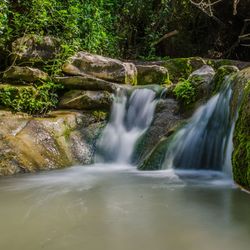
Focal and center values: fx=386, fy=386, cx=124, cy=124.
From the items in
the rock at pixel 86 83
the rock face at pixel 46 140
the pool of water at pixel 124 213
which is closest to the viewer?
the pool of water at pixel 124 213

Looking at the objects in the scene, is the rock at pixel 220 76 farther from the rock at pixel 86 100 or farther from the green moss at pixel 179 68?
the green moss at pixel 179 68

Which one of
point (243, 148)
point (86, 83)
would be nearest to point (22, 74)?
point (86, 83)

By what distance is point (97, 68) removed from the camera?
722 centimetres

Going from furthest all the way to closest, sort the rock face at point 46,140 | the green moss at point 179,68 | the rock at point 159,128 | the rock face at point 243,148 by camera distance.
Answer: the green moss at point 179,68 → the rock at point 159,128 → the rock face at point 46,140 → the rock face at point 243,148

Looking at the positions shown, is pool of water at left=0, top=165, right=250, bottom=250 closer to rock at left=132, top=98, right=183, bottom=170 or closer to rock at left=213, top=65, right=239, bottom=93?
rock at left=132, top=98, right=183, bottom=170

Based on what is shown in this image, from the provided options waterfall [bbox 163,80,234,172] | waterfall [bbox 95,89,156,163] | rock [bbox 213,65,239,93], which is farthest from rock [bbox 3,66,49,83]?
rock [bbox 213,65,239,93]

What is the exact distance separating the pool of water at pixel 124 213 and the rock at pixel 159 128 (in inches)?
51.0

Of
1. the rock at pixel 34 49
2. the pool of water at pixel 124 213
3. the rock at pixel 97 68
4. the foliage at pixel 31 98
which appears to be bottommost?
the pool of water at pixel 124 213

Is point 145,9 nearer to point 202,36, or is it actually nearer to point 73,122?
point 202,36

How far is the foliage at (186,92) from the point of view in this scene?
638 centimetres

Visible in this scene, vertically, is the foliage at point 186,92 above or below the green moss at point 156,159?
above

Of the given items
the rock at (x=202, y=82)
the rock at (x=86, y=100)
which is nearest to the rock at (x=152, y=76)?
the rock at (x=202, y=82)

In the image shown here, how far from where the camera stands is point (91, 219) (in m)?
2.68

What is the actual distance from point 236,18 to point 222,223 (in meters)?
8.87
